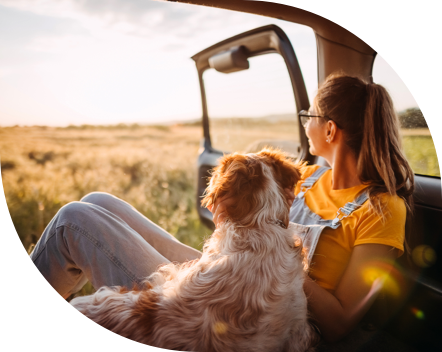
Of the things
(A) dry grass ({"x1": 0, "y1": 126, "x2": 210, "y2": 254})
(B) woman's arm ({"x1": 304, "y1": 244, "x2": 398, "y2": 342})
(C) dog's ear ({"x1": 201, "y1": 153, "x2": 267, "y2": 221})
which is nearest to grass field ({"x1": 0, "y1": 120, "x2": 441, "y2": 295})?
(A) dry grass ({"x1": 0, "y1": 126, "x2": 210, "y2": 254})

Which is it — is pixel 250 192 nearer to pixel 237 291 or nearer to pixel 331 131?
pixel 237 291

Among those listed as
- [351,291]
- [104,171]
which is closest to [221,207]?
[351,291]

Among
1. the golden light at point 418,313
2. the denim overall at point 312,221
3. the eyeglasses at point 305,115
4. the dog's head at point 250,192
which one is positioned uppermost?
the eyeglasses at point 305,115

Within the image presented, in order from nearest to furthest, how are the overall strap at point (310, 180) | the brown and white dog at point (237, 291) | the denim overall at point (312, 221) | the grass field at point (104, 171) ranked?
the brown and white dog at point (237, 291) < the denim overall at point (312, 221) < the overall strap at point (310, 180) < the grass field at point (104, 171)

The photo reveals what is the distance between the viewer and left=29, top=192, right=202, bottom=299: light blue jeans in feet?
6.19

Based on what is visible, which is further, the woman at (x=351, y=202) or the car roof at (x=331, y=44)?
the car roof at (x=331, y=44)

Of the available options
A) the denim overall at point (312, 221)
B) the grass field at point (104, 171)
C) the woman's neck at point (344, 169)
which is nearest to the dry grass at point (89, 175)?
the grass field at point (104, 171)

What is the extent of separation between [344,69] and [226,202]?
1596mm

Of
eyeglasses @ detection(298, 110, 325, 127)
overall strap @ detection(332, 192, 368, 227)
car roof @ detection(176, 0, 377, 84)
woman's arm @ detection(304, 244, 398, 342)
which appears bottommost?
woman's arm @ detection(304, 244, 398, 342)

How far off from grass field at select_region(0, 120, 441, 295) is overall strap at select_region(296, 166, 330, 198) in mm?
601

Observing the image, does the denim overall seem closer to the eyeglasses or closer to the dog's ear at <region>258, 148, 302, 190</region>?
the dog's ear at <region>258, 148, 302, 190</region>

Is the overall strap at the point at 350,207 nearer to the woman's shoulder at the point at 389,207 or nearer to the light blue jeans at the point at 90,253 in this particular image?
the woman's shoulder at the point at 389,207

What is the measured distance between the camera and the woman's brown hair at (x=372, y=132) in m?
1.90

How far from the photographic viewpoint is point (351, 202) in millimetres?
1906
